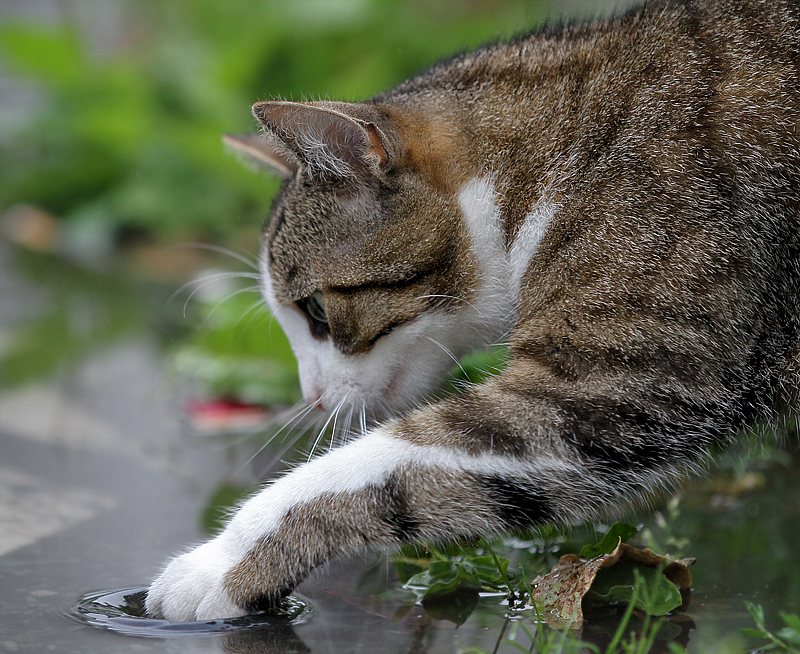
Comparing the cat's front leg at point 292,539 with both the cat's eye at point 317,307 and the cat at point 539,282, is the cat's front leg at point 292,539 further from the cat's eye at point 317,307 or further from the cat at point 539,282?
the cat's eye at point 317,307

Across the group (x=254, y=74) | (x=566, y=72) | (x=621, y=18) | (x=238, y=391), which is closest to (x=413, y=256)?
(x=566, y=72)

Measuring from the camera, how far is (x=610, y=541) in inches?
67.1

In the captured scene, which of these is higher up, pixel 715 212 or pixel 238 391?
pixel 238 391

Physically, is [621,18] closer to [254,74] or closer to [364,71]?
[364,71]

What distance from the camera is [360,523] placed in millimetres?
1654

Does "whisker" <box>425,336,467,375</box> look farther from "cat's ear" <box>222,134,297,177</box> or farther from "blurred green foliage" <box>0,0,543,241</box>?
"blurred green foliage" <box>0,0,543,241</box>

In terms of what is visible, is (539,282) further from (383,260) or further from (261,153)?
(261,153)

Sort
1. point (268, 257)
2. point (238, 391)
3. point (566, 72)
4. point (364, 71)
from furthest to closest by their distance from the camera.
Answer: point (364, 71)
point (238, 391)
point (268, 257)
point (566, 72)

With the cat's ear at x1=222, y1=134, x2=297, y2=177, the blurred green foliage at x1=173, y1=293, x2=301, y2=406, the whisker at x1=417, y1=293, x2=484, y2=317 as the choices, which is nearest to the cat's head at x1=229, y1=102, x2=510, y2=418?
the whisker at x1=417, y1=293, x2=484, y2=317

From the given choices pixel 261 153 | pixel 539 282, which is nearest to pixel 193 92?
pixel 261 153

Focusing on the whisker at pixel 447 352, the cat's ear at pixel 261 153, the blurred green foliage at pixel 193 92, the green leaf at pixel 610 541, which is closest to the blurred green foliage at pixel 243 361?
the cat's ear at pixel 261 153

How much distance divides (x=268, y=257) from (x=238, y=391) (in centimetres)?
97

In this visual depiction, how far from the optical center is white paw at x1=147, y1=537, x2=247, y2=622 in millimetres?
1627

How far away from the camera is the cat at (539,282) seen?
5.49 feet
